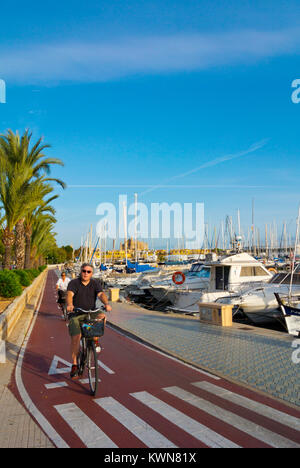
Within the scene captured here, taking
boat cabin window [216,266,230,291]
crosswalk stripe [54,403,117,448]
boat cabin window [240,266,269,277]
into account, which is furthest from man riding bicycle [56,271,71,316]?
boat cabin window [240,266,269,277]

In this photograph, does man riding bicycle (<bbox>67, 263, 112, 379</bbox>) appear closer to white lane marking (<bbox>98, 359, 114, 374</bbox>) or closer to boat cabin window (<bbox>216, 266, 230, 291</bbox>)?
white lane marking (<bbox>98, 359, 114, 374</bbox>)

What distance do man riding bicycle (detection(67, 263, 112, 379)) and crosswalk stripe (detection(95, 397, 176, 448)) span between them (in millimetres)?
1069

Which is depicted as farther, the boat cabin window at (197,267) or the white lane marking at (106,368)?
the boat cabin window at (197,267)

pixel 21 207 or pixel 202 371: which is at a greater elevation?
pixel 21 207

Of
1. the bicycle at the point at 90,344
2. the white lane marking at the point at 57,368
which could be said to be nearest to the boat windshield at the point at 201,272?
the white lane marking at the point at 57,368

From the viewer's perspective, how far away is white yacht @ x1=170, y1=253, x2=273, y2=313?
20.9 m

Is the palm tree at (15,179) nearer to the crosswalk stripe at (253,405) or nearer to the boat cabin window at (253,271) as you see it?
the boat cabin window at (253,271)

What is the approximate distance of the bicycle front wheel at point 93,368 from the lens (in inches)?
235

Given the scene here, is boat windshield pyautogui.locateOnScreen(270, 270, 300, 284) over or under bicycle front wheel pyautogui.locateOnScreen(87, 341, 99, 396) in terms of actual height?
over

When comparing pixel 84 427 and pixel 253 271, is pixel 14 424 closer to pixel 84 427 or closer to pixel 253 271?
pixel 84 427
